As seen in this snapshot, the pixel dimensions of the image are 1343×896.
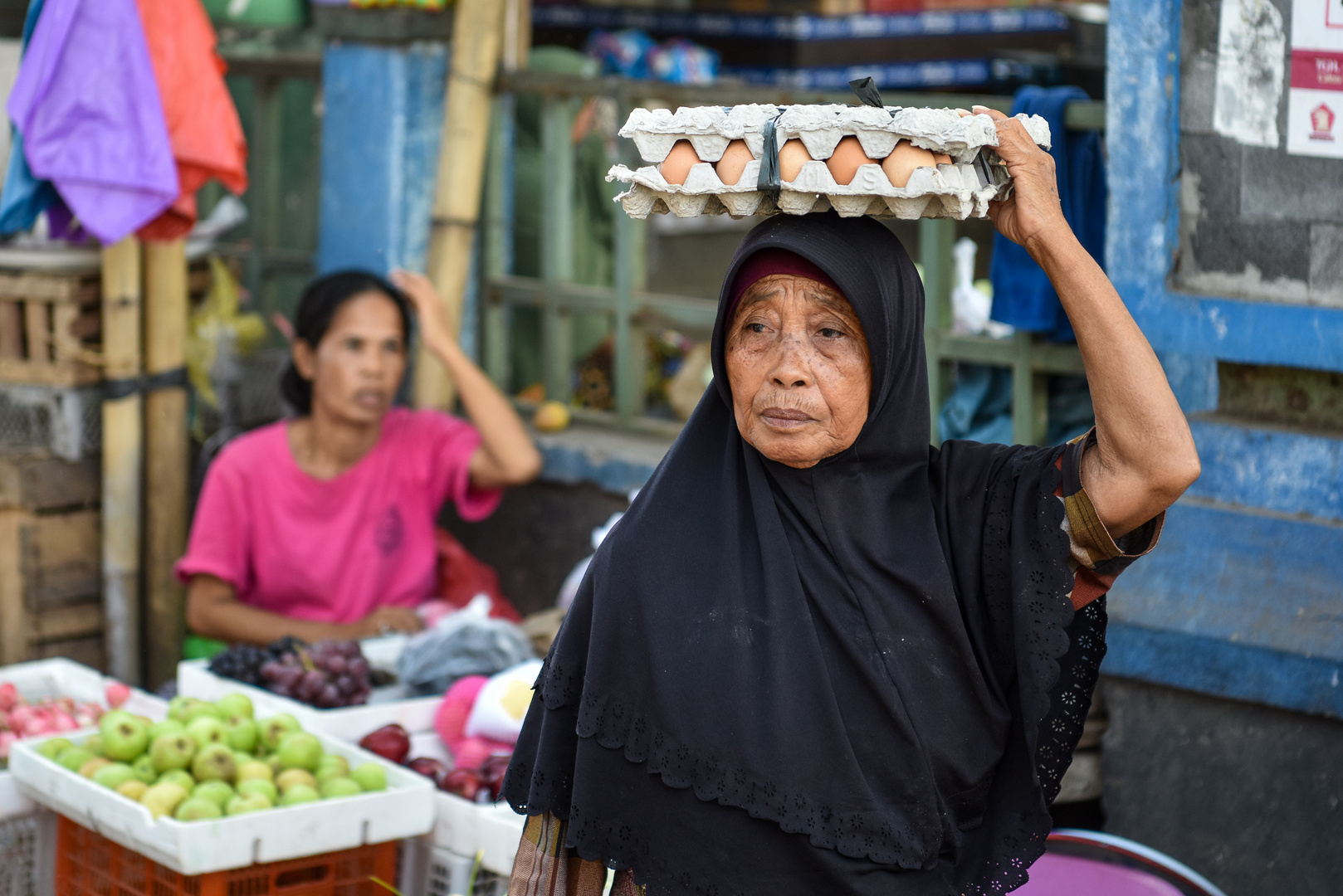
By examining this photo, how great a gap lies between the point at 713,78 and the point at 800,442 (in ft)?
20.4

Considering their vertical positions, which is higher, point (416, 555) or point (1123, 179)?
point (1123, 179)

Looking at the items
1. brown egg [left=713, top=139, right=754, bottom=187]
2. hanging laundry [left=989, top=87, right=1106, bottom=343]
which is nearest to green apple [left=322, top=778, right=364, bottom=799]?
brown egg [left=713, top=139, right=754, bottom=187]

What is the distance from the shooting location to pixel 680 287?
9.21 m

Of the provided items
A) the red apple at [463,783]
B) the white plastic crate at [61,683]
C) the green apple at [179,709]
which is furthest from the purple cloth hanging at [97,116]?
the red apple at [463,783]

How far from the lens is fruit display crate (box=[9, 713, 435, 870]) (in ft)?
8.88

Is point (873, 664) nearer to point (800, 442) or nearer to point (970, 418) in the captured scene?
point (800, 442)

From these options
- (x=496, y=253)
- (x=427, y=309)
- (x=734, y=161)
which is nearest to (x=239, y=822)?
(x=734, y=161)

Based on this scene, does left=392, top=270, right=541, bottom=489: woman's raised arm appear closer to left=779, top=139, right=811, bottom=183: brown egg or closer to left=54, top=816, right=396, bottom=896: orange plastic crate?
left=54, top=816, right=396, bottom=896: orange plastic crate

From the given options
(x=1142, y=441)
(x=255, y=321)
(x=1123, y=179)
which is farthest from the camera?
(x=255, y=321)

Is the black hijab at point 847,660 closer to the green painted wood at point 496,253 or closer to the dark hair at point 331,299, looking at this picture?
the dark hair at point 331,299

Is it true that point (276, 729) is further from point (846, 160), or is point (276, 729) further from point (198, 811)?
point (846, 160)

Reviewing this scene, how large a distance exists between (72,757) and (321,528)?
4.70 ft

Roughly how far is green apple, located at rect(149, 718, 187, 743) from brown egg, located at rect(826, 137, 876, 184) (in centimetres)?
200

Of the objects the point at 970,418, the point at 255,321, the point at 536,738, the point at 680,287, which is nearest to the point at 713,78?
the point at 680,287
